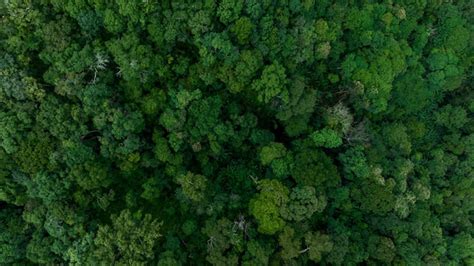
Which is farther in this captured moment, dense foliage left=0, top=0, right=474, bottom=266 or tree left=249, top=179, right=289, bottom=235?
tree left=249, top=179, right=289, bottom=235

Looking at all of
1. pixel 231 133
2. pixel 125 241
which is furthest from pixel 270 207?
pixel 125 241

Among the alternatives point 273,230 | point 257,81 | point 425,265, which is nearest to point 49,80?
point 257,81

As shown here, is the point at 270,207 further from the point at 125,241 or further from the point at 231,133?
the point at 125,241

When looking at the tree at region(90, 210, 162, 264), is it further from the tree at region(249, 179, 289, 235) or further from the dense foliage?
the tree at region(249, 179, 289, 235)

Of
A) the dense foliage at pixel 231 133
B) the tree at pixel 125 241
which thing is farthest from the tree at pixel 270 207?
the tree at pixel 125 241

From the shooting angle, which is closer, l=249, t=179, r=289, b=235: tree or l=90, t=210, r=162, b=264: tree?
l=90, t=210, r=162, b=264: tree

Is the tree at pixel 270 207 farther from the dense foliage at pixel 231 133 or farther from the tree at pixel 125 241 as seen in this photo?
the tree at pixel 125 241

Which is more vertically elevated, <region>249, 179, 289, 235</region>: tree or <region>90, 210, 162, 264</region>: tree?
<region>249, 179, 289, 235</region>: tree

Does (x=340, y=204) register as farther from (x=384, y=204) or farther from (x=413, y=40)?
(x=413, y=40)

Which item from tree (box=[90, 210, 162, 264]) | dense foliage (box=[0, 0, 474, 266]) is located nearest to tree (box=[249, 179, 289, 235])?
dense foliage (box=[0, 0, 474, 266])
